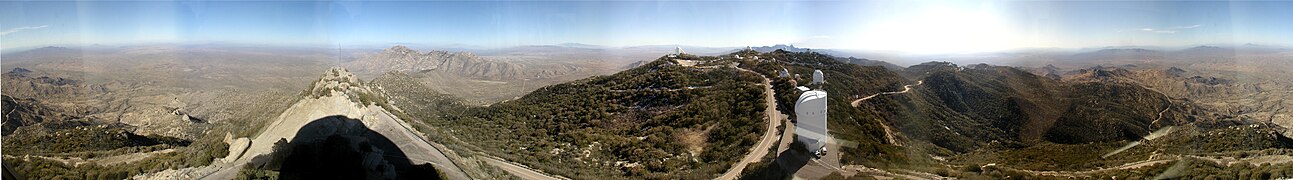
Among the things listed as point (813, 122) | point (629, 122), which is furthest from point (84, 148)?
point (813, 122)

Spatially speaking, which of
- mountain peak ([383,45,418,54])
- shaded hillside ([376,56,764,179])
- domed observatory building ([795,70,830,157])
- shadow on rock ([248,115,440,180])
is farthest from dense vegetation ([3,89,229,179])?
domed observatory building ([795,70,830,157])

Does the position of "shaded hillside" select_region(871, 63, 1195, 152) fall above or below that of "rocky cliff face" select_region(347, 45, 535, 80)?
below

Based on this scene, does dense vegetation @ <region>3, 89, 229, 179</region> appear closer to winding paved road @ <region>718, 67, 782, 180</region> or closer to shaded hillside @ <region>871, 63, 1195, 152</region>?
winding paved road @ <region>718, 67, 782, 180</region>

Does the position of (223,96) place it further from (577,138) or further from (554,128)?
(577,138)

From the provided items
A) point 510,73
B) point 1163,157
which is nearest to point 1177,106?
point 1163,157

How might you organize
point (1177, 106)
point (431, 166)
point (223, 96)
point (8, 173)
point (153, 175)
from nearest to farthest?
point (8, 173), point (153, 175), point (431, 166), point (1177, 106), point (223, 96)

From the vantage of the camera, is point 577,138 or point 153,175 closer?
point 153,175

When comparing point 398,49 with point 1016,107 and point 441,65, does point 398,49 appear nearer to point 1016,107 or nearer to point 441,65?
point 441,65

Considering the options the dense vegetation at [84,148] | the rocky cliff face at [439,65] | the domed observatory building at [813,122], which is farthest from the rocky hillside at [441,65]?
the domed observatory building at [813,122]
